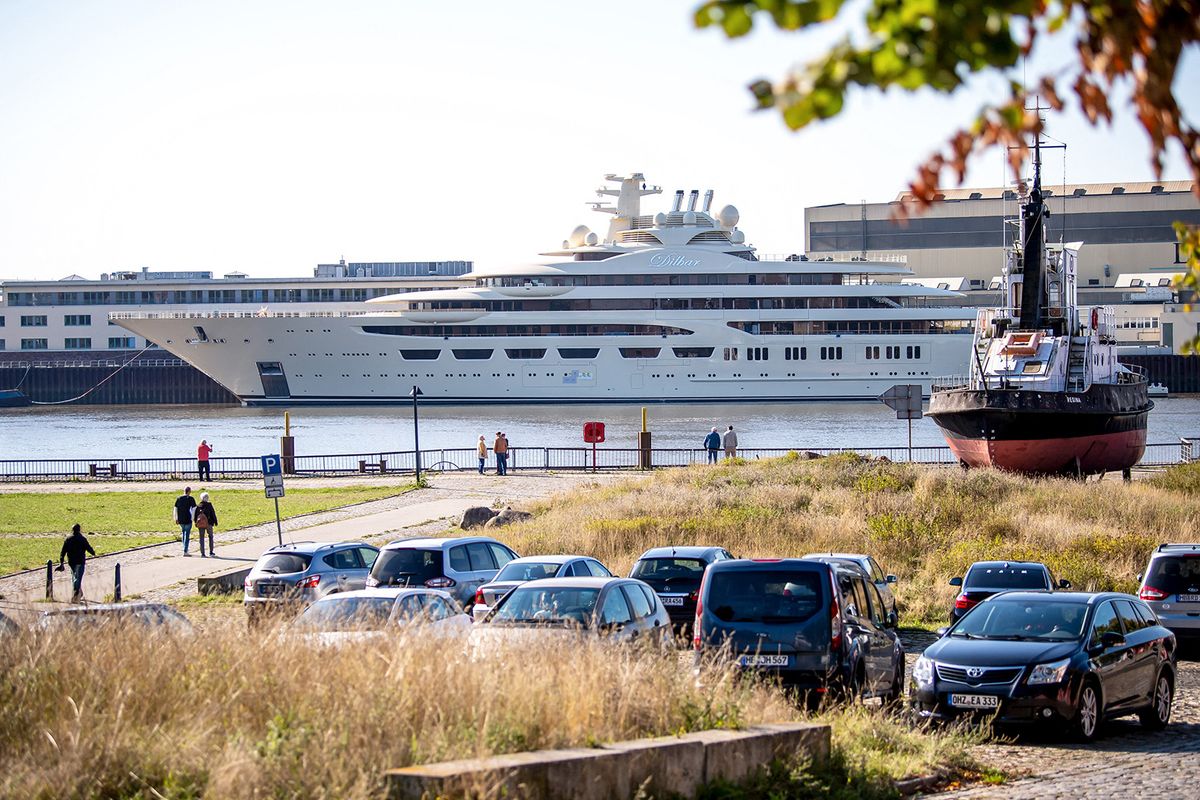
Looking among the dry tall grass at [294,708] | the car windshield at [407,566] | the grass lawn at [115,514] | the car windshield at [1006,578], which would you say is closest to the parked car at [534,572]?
the car windshield at [407,566]

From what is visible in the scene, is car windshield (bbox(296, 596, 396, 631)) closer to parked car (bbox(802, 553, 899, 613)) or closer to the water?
parked car (bbox(802, 553, 899, 613))

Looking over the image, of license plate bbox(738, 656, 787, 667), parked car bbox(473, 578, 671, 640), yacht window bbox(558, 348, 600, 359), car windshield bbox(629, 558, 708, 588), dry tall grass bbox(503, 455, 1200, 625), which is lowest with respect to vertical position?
dry tall grass bbox(503, 455, 1200, 625)

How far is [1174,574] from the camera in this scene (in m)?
15.0

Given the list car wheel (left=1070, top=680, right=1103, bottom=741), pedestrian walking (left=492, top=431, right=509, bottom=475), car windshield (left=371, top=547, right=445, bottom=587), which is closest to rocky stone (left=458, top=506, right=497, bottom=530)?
car windshield (left=371, top=547, right=445, bottom=587)

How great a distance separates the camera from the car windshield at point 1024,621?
11.0 meters

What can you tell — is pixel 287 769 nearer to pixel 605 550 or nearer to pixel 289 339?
pixel 605 550

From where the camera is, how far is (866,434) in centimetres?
5816

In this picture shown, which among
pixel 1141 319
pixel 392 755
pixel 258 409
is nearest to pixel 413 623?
pixel 392 755

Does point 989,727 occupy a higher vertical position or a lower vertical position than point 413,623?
lower

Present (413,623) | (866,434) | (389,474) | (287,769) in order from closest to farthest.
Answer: (287,769) < (413,623) < (389,474) < (866,434)

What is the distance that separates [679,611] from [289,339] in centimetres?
6560

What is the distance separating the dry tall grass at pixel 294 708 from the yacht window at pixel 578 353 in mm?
69628

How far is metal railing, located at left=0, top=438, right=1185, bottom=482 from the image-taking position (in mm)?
40188

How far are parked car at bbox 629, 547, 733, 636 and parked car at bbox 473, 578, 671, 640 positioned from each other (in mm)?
3539
